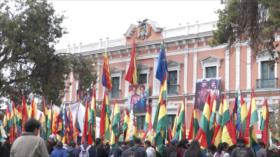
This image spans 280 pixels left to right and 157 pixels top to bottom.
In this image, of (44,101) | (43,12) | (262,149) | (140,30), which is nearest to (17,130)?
(44,101)

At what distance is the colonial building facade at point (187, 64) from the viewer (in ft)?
101

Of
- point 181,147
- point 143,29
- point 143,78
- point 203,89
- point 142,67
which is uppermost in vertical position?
point 143,29

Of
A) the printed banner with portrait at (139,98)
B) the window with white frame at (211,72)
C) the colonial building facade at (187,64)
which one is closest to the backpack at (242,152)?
the colonial building facade at (187,64)

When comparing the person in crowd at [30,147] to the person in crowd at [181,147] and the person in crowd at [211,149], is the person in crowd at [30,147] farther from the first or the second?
the person in crowd at [211,149]

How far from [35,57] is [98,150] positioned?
9.67 m

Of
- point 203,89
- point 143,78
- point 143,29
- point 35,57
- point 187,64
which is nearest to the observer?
point 35,57

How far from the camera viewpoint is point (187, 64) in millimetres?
34625

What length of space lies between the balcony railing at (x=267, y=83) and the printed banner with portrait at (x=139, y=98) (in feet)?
27.0

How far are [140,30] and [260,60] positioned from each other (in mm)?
9702

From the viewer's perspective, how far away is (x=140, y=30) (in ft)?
123

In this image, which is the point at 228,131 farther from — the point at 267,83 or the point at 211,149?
the point at 267,83

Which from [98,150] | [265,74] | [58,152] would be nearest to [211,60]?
[265,74]

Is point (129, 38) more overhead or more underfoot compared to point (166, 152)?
more overhead

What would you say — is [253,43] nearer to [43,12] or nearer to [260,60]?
[43,12]
